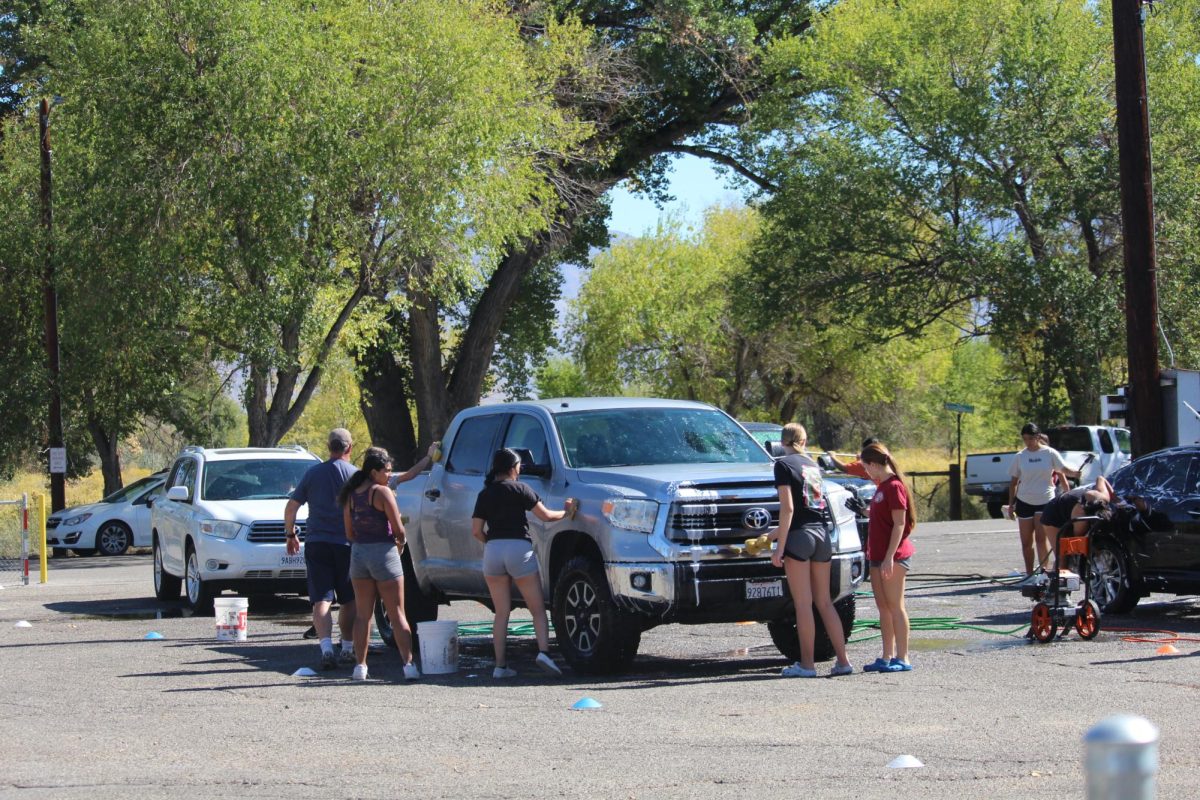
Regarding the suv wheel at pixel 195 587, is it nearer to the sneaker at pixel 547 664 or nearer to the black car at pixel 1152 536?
the sneaker at pixel 547 664

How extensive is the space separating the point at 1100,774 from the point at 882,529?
28.0ft

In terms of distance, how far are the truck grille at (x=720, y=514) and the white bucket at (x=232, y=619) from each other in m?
4.93

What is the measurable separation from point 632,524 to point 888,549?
71.3 inches

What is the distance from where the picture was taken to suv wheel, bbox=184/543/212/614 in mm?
16656

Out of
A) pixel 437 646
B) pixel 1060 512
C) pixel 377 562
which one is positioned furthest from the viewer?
pixel 1060 512

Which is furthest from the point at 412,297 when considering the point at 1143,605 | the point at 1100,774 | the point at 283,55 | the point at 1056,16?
the point at 1100,774

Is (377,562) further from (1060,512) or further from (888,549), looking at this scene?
(1060,512)

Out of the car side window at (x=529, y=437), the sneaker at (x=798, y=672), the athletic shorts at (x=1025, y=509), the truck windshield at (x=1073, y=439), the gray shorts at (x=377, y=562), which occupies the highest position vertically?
the truck windshield at (x=1073, y=439)

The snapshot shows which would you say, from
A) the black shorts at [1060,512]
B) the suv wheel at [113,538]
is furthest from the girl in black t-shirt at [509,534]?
the suv wheel at [113,538]

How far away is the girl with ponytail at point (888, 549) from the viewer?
1073 centimetres

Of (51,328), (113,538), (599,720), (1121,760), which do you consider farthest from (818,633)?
(51,328)

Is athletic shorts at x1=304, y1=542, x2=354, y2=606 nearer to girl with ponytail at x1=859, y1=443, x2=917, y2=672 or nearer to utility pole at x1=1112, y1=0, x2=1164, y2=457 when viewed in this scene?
girl with ponytail at x1=859, y1=443, x2=917, y2=672

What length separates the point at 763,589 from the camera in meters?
10.9

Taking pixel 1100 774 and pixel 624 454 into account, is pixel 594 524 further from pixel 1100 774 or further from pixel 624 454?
pixel 1100 774
